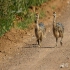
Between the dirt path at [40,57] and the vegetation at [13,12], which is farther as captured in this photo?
the vegetation at [13,12]

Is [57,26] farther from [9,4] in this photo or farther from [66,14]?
[66,14]

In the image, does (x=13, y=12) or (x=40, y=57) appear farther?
(x=13, y=12)

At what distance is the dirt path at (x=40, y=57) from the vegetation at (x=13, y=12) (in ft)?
4.72

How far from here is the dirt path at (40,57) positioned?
12883 mm

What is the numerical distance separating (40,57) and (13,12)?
4723 millimetres

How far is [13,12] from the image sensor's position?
1802 centimetres

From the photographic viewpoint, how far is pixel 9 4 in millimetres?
17703

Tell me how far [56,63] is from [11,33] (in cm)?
402

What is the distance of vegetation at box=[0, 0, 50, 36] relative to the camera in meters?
16.8

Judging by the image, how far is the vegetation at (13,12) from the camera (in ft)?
55.1

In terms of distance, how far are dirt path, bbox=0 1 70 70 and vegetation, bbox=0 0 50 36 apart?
1.44m

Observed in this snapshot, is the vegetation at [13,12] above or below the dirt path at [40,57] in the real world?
above

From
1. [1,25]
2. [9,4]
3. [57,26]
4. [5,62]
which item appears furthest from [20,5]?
[5,62]

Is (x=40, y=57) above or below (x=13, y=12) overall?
below
